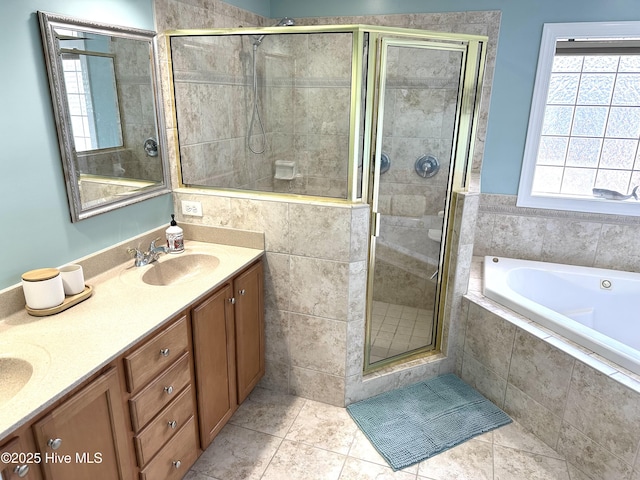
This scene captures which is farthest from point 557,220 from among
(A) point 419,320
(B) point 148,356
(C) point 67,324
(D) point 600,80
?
(C) point 67,324

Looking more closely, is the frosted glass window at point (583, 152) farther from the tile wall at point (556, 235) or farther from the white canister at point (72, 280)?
the white canister at point (72, 280)


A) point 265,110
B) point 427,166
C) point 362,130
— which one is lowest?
point 427,166

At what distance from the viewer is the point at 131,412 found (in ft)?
5.12

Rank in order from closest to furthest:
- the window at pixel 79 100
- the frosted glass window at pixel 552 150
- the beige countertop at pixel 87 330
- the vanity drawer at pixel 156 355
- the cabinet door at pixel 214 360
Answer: the beige countertop at pixel 87 330, the vanity drawer at pixel 156 355, the window at pixel 79 100, the cabinet door at pixel 214 360, the frosted glass window at pixel 552 150

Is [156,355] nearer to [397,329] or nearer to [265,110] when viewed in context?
[397,329]

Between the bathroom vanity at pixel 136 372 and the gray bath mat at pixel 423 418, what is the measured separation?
0.76 meters

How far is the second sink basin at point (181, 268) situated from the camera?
86.0 inches

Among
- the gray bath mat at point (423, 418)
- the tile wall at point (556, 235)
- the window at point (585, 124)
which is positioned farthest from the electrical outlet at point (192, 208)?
the window at point (585, 124)

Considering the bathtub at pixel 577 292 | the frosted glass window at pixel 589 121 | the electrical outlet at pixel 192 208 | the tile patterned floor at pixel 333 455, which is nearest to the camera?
the tile patterned floor at pixel 333 455

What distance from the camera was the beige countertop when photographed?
47.7 inches

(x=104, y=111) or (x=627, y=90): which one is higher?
(x=627, y=90)

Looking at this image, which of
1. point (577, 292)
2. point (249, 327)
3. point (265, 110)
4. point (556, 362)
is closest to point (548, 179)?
point (577, 292)

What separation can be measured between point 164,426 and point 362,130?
61.8 inches

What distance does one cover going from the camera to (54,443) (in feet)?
4.02
